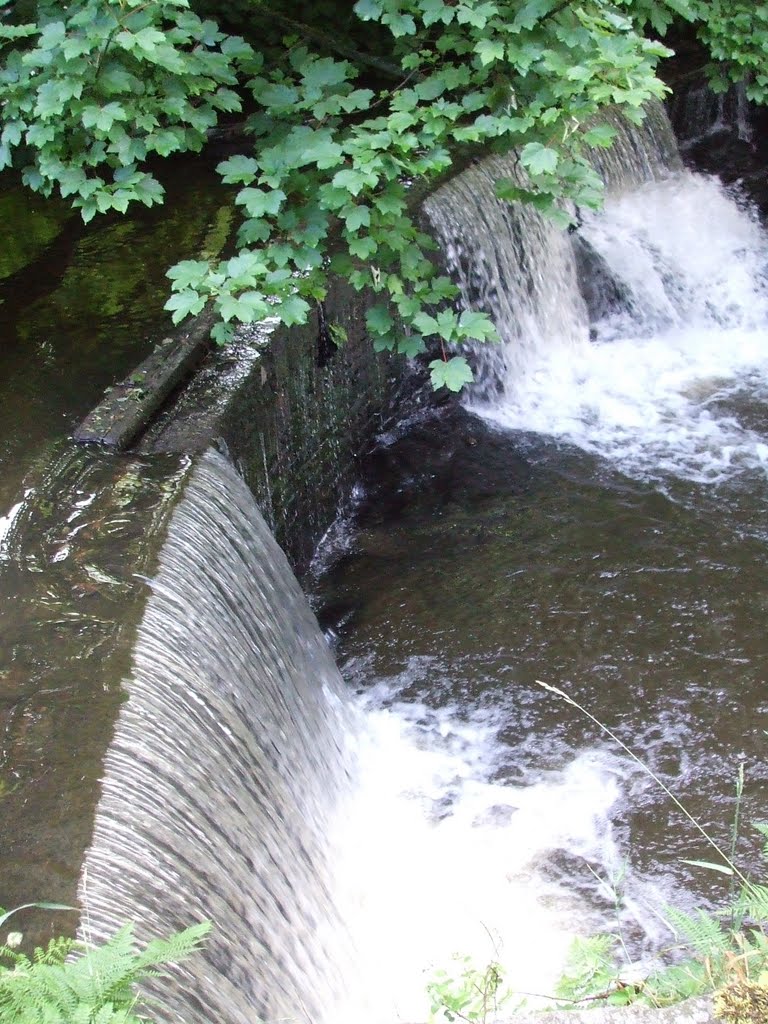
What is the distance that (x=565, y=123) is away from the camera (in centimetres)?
377

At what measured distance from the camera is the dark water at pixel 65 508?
240 centimetres

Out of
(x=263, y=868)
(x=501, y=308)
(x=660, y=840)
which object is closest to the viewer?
(x=263, y=868)

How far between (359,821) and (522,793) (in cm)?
61

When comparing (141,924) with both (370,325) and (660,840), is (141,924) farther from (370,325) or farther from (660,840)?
(370,325)

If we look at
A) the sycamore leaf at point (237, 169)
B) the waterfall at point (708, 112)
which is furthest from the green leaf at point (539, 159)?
the waterfall at point (708, 112)

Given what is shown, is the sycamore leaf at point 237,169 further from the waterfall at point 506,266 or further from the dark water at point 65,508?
the waterfall at point 506,266

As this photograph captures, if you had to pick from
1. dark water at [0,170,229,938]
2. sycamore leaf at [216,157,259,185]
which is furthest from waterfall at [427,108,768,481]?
sycamore leaf at [216,157,259,185]

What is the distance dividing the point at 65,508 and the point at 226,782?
4.22ft

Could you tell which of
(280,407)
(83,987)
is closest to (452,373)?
(280,407)

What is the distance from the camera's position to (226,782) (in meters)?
2.81

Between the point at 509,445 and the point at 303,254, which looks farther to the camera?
the point at 509,445

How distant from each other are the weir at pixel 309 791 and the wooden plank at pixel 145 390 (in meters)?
0.39

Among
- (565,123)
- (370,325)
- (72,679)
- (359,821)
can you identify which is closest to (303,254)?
(370,325)

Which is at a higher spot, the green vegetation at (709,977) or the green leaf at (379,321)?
the green leaf at (379,321)
